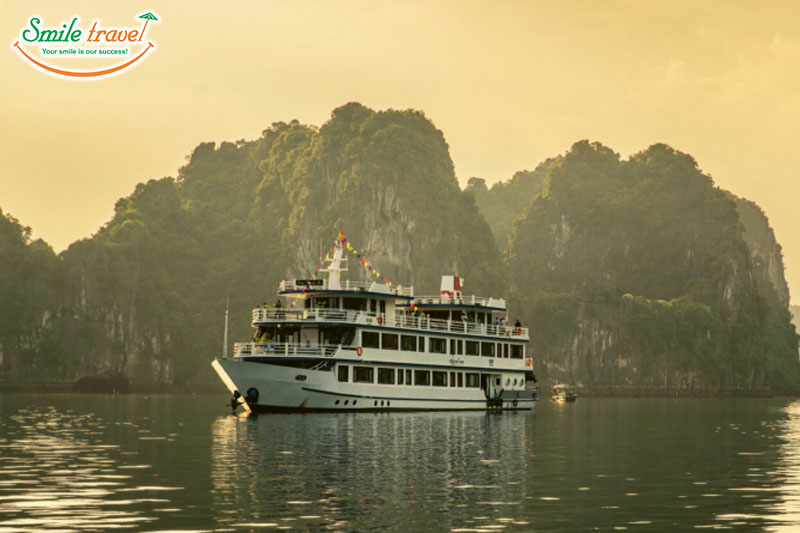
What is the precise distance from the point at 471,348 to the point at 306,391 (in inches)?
577

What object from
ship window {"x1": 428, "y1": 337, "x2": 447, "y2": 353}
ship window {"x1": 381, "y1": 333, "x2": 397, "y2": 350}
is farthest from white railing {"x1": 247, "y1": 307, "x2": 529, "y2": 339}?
ship window {"x1": 428, "y1": 337, "x2": 447, "y2": 353}

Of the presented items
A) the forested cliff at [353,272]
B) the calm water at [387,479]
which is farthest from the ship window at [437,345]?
the forested cliff at [353,272]

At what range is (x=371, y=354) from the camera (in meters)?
64.6

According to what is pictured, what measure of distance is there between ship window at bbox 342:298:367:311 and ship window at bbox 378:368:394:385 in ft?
12.9

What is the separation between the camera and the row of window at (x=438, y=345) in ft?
214

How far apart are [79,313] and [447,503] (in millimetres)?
133896

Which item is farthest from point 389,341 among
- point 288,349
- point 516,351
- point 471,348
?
point 516,351

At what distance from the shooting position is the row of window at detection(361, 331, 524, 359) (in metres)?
65.4

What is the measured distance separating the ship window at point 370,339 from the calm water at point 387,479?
1423cm

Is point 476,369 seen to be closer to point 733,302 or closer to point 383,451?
point 383,451

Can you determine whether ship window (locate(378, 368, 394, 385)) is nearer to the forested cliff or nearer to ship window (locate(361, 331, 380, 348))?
ship window (locate(361, 331, 380, 348))

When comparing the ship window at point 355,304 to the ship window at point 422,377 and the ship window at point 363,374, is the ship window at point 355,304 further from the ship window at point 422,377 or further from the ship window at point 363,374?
the ship window at point 422,377

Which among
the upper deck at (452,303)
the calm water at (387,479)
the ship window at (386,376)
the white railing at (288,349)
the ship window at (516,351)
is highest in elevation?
the upper deck at (452,303)

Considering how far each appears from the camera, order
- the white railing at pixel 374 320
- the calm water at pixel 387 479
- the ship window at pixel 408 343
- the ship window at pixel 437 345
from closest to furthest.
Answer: the calm water at pixel 387 479, the white railing at pixel 374 320, the ship window at pixel 408 343, the ship window at pixel 437 345
